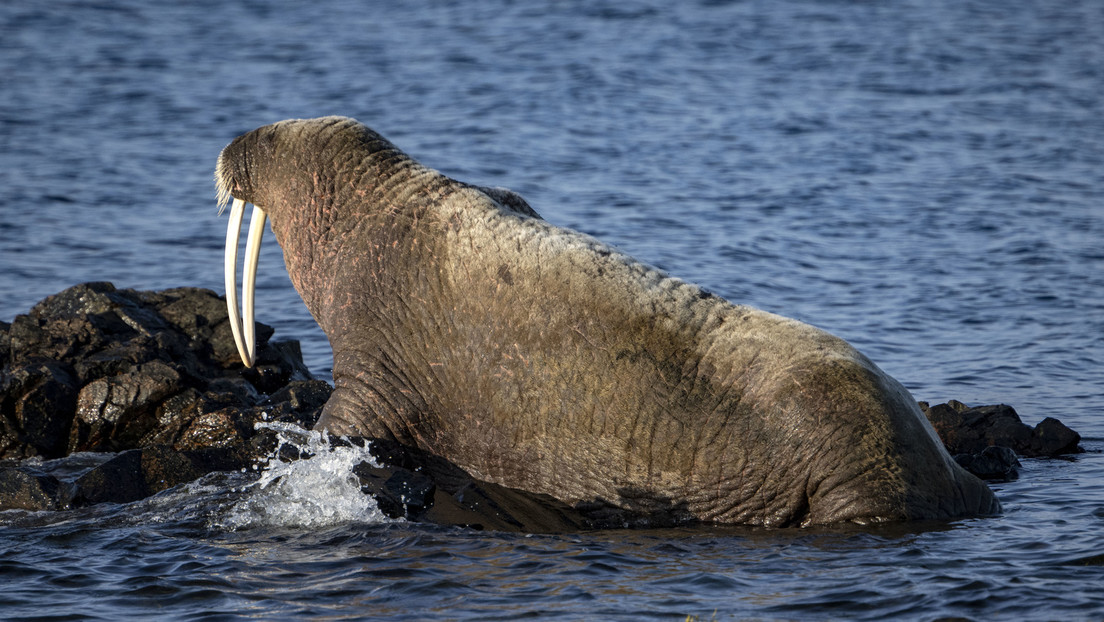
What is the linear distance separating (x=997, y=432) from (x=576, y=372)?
347 centimetres

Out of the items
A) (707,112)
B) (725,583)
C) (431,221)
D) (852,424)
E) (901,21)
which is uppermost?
(901,21)

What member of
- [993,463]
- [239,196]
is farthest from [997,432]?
[239,196]

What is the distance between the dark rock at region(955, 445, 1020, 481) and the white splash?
12.5 ft

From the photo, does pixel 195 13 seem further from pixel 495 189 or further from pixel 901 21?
pixel 495 189

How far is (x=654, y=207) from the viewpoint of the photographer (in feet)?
59.0

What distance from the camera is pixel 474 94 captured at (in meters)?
26.1

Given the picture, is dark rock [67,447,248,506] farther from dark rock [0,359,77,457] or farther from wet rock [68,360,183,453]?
dark rock [0,359,77,457]

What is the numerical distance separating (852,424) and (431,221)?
2681 mm

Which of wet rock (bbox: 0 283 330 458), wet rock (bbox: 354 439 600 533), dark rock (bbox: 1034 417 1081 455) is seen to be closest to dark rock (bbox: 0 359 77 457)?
wet rock (bbox: 0 283 330 458)

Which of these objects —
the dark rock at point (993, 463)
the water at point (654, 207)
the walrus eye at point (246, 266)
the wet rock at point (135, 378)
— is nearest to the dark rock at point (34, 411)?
the wet rock at point (135, 378)

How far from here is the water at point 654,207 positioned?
20.7ft

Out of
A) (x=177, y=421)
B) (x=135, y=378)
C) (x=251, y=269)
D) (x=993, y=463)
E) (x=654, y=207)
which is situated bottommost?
(x=993, y=463)

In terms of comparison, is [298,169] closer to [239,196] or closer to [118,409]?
[239,196]

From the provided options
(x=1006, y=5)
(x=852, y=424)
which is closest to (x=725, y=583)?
(x=852, y=424)
